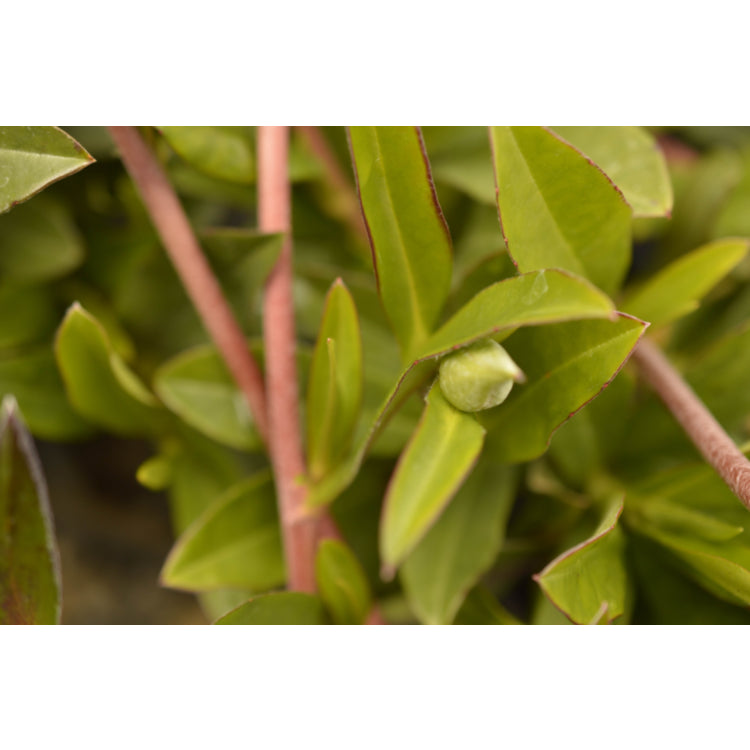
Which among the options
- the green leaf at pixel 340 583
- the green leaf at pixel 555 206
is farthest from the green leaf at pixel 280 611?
the green leaf at pixel 555 206

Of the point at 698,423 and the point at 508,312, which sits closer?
the point at 508,312

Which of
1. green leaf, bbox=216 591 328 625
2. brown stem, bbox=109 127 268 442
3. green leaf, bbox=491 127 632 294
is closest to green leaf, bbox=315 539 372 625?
green leaf, bbox=216 591 328 625

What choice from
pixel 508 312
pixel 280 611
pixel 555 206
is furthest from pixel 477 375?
pixel 280 611

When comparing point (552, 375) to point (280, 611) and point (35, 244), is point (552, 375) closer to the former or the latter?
point (280, 611)

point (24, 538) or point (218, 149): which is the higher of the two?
point (218, 149)

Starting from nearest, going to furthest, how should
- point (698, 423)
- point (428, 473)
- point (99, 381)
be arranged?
point (428, 473)
point (698, 423)
point (99, 381)

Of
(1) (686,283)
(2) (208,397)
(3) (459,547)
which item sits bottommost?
(3) (459,547)
